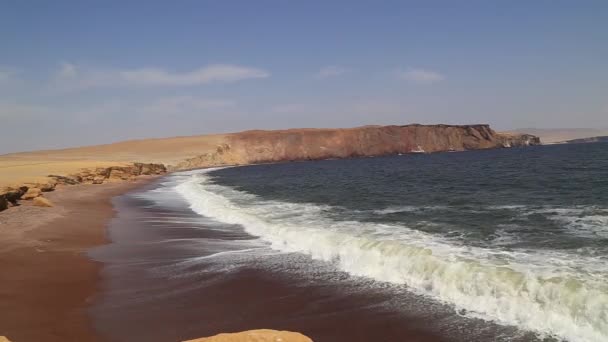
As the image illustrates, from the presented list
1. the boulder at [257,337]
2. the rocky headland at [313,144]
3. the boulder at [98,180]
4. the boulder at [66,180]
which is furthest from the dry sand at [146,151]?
the boulder at [257,337]

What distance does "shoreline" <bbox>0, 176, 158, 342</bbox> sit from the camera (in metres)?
8.04

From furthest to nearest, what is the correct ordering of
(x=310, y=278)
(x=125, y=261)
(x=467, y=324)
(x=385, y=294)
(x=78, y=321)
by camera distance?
(x=125, y=261) → (x=310, y=278) → (x=385, y=294) → (x=78, y=321) → (x=467, y=324)

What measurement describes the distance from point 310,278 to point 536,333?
16.4ft

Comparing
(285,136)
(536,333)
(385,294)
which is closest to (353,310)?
(385,294)

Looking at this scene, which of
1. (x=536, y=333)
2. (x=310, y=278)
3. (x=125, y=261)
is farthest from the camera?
(x=125, y=261)

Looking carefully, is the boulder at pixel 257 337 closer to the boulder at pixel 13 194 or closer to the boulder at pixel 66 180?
the boulder at pixel 13 194

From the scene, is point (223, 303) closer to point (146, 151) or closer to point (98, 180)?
point (98, 180)

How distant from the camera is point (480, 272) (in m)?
9.41

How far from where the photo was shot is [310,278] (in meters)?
10.9

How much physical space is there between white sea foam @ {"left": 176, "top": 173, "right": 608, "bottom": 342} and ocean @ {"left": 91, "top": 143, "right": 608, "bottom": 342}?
0.03 meters

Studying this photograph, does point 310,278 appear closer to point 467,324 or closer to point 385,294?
point 385,294

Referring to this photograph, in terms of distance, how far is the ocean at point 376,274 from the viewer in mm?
7758

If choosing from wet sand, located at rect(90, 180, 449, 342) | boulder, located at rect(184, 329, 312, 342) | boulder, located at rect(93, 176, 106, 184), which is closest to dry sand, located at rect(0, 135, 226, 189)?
boulder, located at rect(93, 176, 106, 184)

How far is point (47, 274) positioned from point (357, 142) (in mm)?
124939
